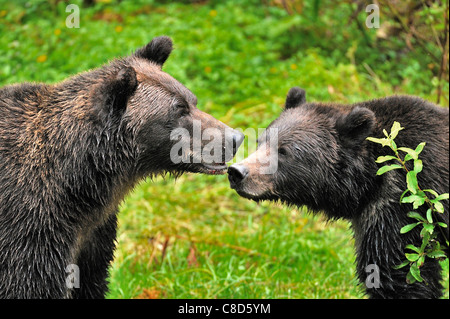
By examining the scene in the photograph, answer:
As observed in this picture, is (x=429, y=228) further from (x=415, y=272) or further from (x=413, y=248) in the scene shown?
(x=415, y=272)

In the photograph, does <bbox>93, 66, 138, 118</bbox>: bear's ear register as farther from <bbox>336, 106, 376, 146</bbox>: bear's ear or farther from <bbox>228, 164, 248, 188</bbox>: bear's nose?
<bbox>336, 106, 376, 146</bbox>: bear's ear

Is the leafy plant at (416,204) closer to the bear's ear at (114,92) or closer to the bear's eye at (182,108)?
the bear's eye at (182,108)

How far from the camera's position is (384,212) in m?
4.96

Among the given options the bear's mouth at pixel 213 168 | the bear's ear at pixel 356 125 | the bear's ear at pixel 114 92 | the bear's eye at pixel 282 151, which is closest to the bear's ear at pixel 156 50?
the bear's ear at pixel 114 92

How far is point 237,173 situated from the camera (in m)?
4.81

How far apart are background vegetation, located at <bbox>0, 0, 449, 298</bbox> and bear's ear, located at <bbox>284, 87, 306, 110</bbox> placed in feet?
5.81

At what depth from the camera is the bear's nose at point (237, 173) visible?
4766 mm

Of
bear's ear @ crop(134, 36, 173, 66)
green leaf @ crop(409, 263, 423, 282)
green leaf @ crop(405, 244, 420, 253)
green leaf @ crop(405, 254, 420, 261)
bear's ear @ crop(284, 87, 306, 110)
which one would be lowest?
green leaf @ crop(409, 263, 423, 282)

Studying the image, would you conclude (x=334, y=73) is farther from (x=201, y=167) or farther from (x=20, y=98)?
(x=20, y=98)

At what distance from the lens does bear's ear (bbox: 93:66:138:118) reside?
171 inches

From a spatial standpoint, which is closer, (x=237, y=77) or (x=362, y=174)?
(x=362, y=174)

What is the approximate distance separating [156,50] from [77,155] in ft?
4.03

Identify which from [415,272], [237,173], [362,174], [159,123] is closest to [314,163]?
[362,174]

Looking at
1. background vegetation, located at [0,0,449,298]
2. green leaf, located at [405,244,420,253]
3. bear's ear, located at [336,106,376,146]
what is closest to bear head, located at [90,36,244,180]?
background vegetation, located at [0,0,449,298]
